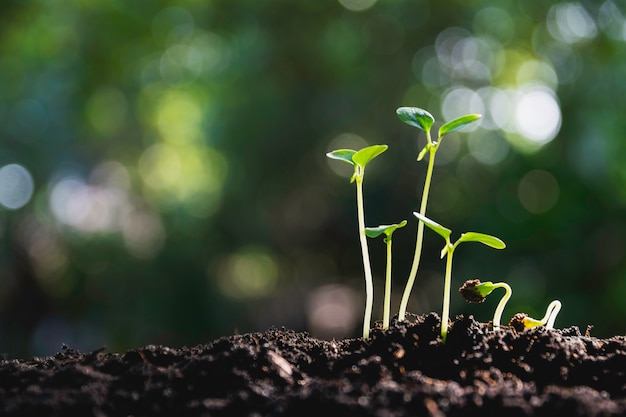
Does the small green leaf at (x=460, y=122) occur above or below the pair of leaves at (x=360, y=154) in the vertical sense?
above

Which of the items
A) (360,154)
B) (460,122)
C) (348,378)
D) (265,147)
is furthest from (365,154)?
(265,147)

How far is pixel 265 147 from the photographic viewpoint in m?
4.57

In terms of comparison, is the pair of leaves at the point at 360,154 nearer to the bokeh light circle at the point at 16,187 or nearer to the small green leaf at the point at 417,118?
the small green leaf at the point at 417,118

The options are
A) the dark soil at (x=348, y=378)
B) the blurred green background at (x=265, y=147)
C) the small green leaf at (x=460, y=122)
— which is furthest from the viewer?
the blurred green background at (x=265, y=147)

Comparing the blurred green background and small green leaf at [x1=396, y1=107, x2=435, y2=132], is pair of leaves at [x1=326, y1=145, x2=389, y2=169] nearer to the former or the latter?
small green leaf at [x1=396, y1=107, x2=435, y2=132]

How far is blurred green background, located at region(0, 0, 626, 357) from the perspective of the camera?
4.28 m

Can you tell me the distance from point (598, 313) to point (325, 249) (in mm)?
1801

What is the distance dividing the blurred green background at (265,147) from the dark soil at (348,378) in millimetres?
3333

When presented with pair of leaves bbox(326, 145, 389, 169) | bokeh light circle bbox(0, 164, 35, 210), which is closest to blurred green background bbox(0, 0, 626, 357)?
bokeh light circle bbox(0, 164, 35, 210)

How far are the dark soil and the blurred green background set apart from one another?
333 cm

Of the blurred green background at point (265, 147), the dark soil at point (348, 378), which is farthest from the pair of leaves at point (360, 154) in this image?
the blurred green background at point (265, 147)

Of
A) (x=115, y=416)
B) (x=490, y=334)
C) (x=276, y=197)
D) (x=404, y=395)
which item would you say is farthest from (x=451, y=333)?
(x=276, y=197)

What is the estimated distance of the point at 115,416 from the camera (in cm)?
62

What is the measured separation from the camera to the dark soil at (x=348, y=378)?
595 millimetres
